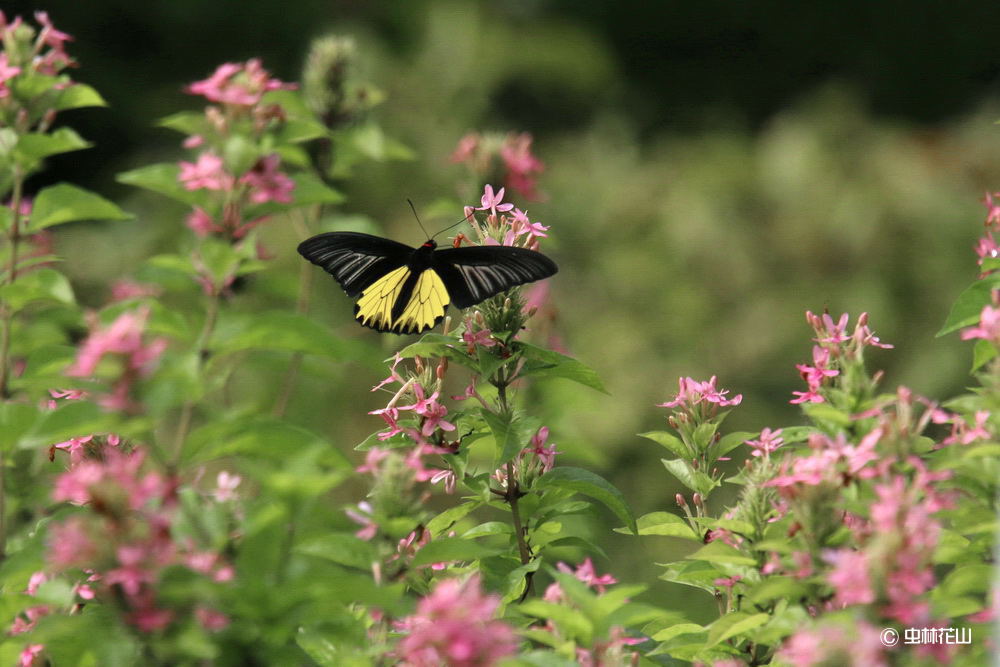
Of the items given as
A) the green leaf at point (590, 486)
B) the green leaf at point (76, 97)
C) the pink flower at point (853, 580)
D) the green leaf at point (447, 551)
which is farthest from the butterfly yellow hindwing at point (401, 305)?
the pink flower at point (853, 580)

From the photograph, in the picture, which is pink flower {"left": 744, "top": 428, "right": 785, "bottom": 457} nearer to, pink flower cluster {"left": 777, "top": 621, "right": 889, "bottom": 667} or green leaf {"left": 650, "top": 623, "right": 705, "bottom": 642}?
green leaf {"left": 650, "top": 623, "right": 705, "bottom": 642}

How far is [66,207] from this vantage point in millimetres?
1586

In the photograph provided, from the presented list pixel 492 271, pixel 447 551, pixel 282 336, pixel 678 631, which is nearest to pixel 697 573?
pixel 678 631

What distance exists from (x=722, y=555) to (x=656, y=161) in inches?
216

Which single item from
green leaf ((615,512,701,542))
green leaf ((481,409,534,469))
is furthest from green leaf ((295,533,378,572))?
green leaf ((615,512,701,542))

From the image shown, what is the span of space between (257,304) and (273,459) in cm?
431

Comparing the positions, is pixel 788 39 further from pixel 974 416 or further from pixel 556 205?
pixel 974 416

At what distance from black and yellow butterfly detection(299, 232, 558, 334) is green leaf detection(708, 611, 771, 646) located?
573mm

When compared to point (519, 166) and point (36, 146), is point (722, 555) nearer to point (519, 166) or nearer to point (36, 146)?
point (36, 146)

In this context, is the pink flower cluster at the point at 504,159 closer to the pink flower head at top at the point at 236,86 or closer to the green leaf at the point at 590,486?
the pink flower head at top at the point at 236,86

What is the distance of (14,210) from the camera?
62.9 inches

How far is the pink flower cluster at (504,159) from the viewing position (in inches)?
118

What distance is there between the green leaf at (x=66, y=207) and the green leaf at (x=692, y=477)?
92 cm

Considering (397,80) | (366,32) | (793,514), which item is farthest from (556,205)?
(793,514)
